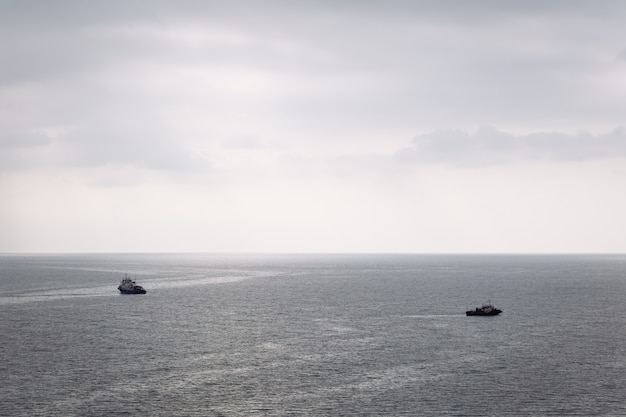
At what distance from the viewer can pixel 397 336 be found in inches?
6393

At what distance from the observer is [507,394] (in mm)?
106125

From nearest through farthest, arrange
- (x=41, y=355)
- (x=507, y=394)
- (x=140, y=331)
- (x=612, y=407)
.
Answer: (x=612, y=407)
(x=507, y=394)
(x=41, y=355)
(x=140, y=331)

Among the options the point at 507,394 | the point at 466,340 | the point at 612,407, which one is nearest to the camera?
the point at 612,407

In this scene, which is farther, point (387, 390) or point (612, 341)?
point (612, 341)

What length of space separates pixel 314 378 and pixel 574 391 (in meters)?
44.1

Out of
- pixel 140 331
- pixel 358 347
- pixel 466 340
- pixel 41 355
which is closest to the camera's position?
pixel 41 355

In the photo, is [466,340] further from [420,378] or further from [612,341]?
[420,378]

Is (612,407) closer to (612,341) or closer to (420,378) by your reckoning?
(420,378)

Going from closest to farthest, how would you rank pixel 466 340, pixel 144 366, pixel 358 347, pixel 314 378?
1. pixel 314 378
2. pixel 144 366
3. pixel 358 347
4. pixel 466 340

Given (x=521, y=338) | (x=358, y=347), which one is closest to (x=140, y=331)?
(x=358, y=347)

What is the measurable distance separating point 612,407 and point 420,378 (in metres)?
31.9

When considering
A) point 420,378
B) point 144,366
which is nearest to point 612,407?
point 420,378

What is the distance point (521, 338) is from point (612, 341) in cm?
2060

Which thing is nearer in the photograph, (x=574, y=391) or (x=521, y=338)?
(x=574, y=391)
